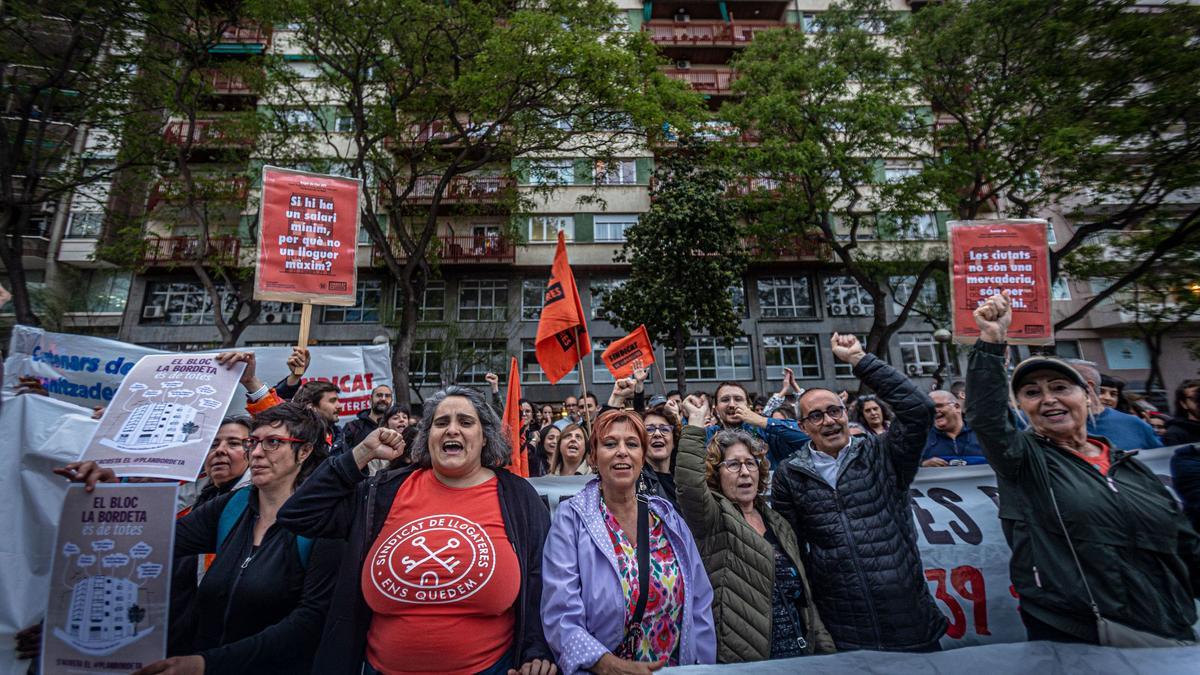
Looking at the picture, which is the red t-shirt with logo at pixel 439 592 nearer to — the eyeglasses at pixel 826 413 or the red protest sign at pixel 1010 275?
the eyeglasses at pixel 826 413

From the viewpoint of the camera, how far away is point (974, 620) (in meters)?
3.32

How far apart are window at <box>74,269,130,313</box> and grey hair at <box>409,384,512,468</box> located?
85.9ft

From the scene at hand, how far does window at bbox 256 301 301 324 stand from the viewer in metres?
21.1

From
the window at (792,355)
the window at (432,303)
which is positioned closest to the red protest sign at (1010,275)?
the window at (792,355)

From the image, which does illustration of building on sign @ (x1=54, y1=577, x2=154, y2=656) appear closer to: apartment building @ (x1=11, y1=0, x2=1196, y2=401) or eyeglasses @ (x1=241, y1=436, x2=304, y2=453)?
eyeglasses @ (x1=241, y1=436, x2=304, y2=453)

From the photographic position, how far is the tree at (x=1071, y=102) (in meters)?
10.6

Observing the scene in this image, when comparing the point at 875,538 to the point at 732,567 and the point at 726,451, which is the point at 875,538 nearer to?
the point at 732,567

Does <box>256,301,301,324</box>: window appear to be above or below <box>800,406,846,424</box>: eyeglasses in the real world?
above

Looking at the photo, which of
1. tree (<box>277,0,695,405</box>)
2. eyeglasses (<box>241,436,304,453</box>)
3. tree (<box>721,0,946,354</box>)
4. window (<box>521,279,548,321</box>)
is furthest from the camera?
window (<box>521,279,548,321</box>)

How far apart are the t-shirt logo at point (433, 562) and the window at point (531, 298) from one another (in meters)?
19.7

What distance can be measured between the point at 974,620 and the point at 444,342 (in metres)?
18.3

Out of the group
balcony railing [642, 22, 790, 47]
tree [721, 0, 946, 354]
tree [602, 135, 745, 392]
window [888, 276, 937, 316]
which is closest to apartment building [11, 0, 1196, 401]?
window [888, 276, 937, 316]

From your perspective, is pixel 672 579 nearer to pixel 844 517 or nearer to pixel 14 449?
pixel 844 517

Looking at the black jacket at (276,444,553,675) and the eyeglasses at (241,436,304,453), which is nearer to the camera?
the black jacket at (276,444,553,675)
